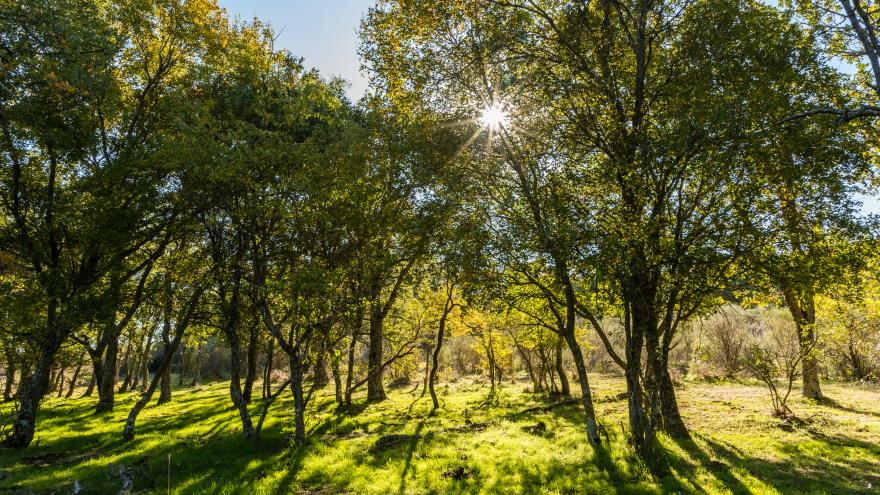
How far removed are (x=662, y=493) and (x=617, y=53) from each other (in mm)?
15143

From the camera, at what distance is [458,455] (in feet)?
55.4

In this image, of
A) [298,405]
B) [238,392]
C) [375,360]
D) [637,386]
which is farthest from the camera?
[375,360]

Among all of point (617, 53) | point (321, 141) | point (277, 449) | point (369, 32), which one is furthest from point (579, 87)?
point (277, 449)

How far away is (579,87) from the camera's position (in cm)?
1666

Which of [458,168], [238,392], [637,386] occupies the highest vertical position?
[458,168]

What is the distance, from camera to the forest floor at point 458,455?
1349 cm

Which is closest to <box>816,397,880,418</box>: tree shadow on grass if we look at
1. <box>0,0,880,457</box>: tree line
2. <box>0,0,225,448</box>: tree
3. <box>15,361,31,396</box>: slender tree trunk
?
<box>0,0,880,457</box>: tree line

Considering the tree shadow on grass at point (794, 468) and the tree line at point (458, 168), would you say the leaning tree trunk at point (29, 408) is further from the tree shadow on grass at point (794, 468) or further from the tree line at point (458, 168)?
the tree shadow on grass at point (794, 468)

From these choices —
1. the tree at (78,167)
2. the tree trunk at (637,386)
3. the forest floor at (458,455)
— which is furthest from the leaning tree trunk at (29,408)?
the tree trunk at (637,386)

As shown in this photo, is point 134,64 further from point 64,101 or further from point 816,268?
point 816,268

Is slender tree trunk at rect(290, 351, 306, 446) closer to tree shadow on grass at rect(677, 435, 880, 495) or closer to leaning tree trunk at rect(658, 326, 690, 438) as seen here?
leaning tree trunk at rect(658, 326, 690, 438)

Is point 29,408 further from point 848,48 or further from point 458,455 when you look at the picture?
point 848,48

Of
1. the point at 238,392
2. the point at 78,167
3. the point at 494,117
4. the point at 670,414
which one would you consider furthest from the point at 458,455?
the point at 78,167

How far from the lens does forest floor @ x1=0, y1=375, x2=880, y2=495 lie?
13492 millimetres
